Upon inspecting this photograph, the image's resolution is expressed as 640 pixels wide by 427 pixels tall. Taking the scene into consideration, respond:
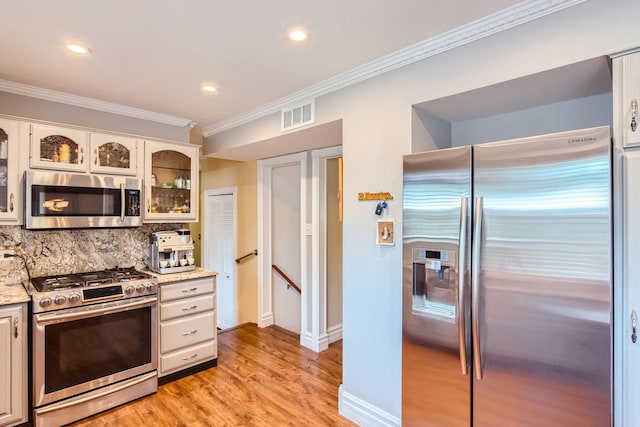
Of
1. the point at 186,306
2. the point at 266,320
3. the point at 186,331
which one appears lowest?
the point at 266,320

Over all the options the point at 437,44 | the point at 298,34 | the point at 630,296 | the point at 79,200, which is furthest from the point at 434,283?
the point at 79,200

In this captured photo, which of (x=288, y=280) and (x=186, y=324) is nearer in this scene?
(x=186, y=324)

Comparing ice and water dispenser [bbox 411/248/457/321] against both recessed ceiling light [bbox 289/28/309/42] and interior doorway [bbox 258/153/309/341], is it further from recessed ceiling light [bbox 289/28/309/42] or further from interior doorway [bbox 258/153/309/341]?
interior doorway [bbox 258/153/309/341]

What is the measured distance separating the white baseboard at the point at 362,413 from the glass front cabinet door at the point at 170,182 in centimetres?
237

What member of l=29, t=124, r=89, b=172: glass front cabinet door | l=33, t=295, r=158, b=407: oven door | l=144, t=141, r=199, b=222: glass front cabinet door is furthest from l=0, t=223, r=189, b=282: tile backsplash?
l=33, t=295, r=158, b=407: oven door

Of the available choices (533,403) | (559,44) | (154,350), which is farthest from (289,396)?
(559,44)

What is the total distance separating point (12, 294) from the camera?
244 cm

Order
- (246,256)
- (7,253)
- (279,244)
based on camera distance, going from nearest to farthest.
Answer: (7,253)
(279,244)
(246,256)

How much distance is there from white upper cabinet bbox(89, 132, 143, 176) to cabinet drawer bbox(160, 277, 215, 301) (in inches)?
45.0

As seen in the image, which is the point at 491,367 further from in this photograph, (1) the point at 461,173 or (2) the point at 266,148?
(2) the point at 266,148

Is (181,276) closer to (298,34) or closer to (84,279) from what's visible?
(84,279)

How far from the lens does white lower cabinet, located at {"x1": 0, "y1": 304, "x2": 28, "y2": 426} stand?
89.7 inches

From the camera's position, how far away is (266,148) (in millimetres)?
3807

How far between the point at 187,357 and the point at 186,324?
12.4 inches
